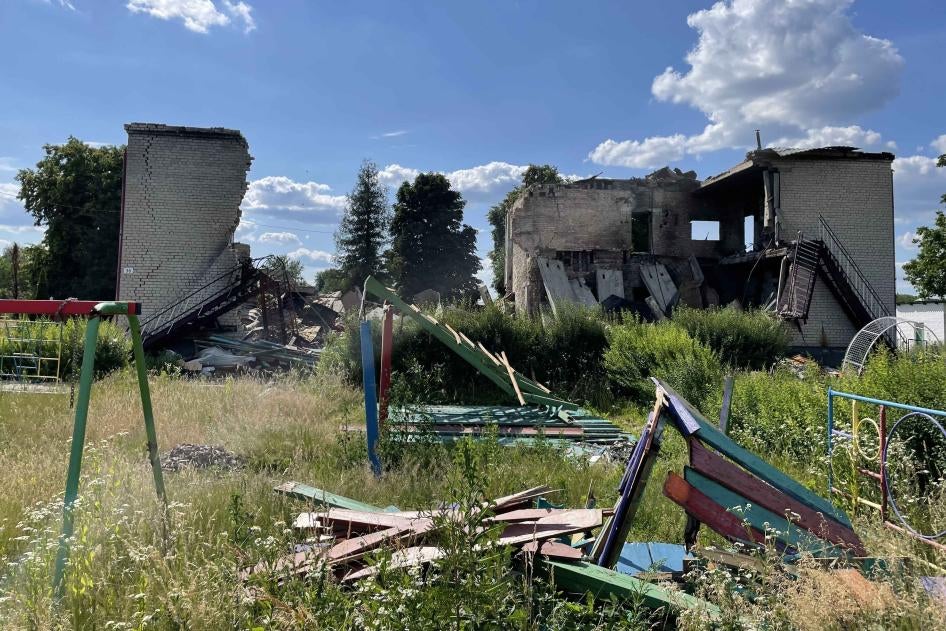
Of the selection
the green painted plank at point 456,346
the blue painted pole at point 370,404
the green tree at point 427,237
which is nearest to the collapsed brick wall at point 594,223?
the green painted plank at point 456,346

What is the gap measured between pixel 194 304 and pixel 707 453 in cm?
1922

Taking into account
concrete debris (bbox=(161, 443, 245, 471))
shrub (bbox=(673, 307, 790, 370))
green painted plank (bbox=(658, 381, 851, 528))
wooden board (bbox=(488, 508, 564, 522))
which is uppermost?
shrub (bbox=(673, 307, 790, 370))

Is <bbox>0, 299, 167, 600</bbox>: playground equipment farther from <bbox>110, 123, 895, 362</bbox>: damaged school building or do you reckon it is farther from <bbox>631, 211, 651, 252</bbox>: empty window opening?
<bbox>631, 211, 651, 252</bbox>: empty window opening

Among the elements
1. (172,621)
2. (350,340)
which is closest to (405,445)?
(172,621)

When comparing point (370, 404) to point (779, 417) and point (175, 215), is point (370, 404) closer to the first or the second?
point (779, 417)

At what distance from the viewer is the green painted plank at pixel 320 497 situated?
13.6 ft

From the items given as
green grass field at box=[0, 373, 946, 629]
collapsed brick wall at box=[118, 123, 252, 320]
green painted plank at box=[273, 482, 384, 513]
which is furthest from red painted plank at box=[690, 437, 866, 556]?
collapsed brick wall at box=[118, 123, 252, 320]

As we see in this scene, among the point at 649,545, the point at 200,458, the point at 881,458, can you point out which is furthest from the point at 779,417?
the point at 200,458

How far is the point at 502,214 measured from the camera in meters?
41.2

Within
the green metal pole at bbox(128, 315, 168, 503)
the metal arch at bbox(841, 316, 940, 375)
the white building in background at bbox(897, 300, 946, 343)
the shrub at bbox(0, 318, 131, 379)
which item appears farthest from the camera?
the white building in background at bbox(897, 300, 946, 343)

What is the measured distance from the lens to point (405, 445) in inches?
237

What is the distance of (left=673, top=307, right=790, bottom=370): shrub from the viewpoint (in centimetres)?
1227

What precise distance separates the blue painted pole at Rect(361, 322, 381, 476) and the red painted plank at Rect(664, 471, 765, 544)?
3.13 m

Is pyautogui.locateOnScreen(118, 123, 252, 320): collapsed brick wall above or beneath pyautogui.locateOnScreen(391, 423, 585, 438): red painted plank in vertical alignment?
above
